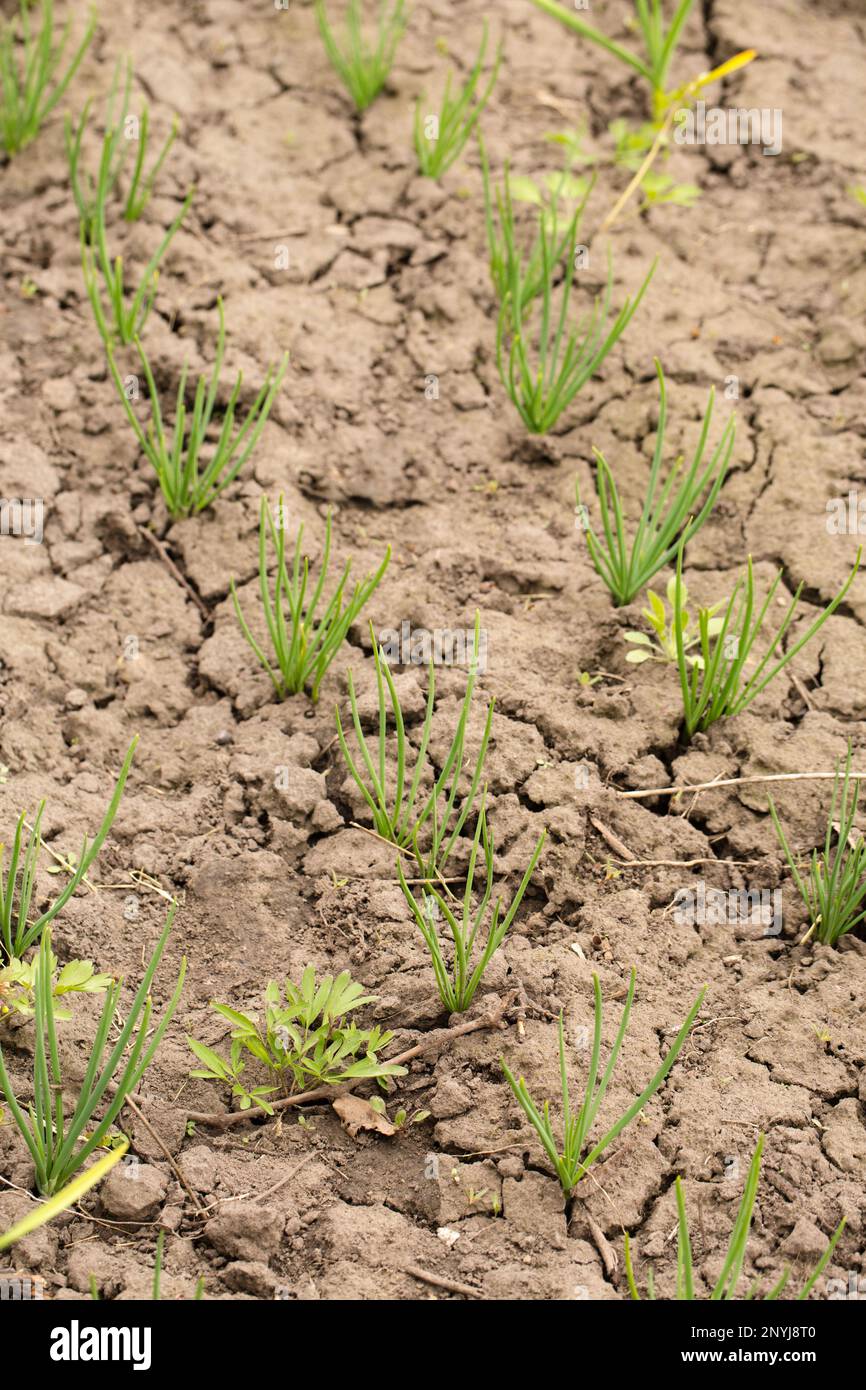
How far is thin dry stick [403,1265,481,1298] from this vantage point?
1949 millimetres

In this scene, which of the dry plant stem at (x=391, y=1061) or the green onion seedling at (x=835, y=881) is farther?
the green onion seedling at (x=835, y=881)

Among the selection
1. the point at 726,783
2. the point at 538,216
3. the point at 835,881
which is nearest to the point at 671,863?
the point at 726,783

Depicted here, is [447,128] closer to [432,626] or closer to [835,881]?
[432,626]

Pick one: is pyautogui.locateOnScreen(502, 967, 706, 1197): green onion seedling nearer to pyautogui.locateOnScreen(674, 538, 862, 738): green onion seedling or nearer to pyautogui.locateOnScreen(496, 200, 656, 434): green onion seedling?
pyautogui.locateOnScreen(674, 538, 862, 738): green onion seedling

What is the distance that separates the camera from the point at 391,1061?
2.21 meters

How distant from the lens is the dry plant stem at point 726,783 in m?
2.62

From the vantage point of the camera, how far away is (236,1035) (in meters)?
2.14

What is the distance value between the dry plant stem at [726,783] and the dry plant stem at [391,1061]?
0.55 meters

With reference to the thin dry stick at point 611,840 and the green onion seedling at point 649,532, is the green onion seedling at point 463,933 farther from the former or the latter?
the green onion seedling at point 649,532

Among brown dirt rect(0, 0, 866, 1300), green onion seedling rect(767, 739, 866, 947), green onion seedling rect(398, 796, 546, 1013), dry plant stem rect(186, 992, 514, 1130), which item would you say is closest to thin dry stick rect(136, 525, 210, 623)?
brown dirt rect(0, 0, 866, 1300)

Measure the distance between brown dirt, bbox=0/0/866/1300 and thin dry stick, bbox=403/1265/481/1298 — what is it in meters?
0.02

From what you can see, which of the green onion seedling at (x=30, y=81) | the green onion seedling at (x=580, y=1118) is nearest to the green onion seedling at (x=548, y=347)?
the green onion seedling at (x=30, y=81)

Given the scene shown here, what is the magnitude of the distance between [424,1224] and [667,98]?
10.2ft
